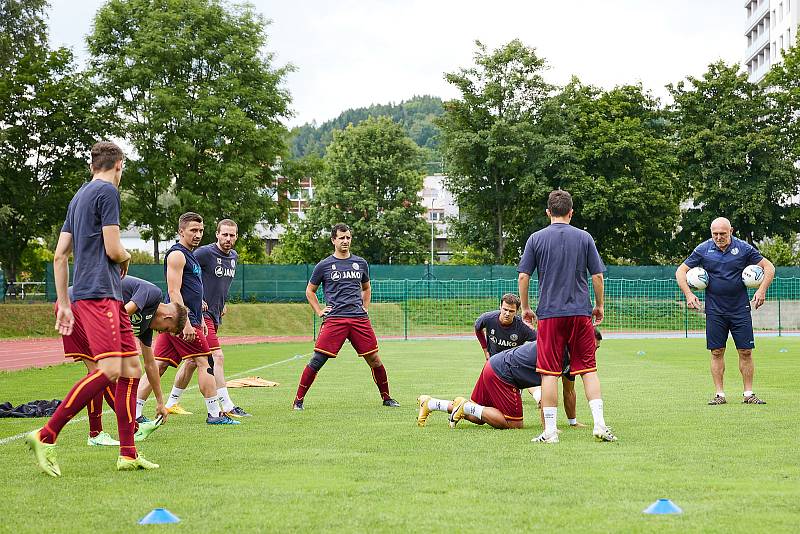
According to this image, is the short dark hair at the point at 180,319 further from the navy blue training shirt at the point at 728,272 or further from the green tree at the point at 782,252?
the green tree at the point at 782,252

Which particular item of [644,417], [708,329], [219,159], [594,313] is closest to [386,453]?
[594,313]

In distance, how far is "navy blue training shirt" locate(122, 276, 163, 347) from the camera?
827 cm

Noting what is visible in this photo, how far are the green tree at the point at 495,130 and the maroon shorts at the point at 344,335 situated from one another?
4581 centimetres

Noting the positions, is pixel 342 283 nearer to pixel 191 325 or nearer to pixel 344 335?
pixel 344 335

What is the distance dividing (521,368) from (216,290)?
3.31 meters

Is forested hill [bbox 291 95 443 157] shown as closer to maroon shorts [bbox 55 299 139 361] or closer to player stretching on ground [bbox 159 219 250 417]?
player stretching on ground [bbox 159 219 250 417]

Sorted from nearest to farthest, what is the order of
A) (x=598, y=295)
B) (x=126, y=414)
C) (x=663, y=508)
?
(x=663, y=508), (x=126, y=414), (x=598, y=295)

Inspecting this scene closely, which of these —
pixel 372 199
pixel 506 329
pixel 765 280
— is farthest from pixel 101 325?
pixel 372 199

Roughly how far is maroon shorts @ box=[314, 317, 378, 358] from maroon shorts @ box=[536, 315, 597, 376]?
3.39 m

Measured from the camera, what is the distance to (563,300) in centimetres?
811

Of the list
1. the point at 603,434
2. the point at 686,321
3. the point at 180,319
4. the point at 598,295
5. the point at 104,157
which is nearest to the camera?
the point at 104,157

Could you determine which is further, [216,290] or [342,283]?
[342,283]

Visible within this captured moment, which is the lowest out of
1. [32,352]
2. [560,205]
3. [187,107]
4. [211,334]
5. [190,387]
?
[32,352]

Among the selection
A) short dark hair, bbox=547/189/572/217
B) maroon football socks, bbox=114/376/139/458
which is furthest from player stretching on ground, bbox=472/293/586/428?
maroon football socks, bbox=114/376/139/458
